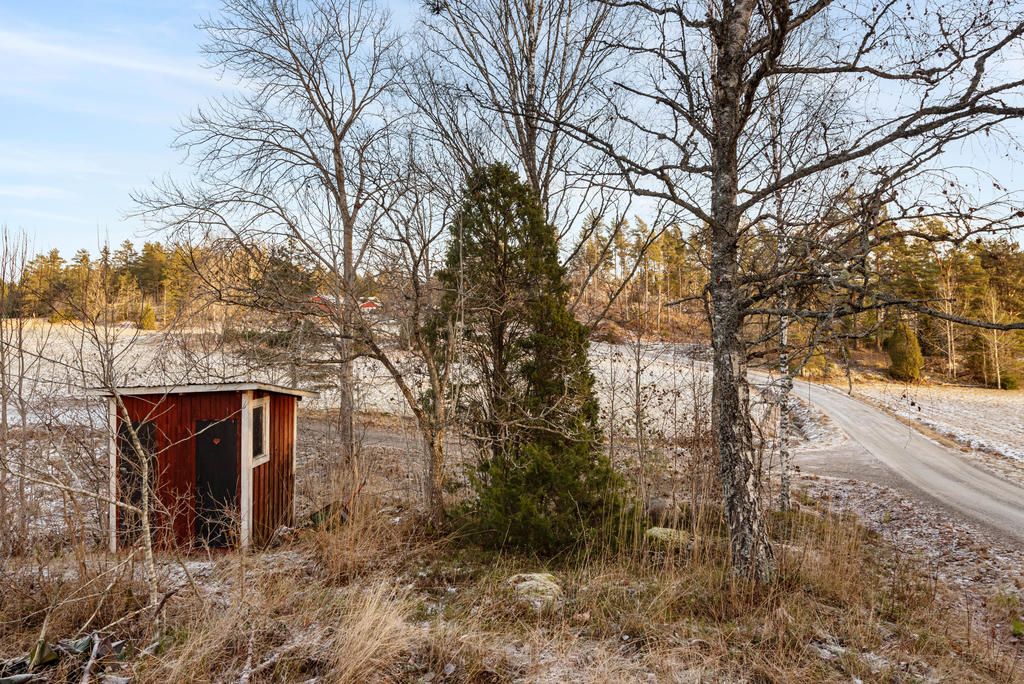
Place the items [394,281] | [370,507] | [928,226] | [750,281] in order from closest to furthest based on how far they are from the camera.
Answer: [928,226]
[750,281]
[370,507]
[394,281]

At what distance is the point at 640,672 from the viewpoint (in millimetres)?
3695

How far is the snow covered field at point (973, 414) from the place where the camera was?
51.0 feet

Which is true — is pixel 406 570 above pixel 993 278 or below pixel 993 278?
below

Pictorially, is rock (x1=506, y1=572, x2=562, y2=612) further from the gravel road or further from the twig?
the gravel road

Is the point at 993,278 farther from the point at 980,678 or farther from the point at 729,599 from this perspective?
the point at 729,599

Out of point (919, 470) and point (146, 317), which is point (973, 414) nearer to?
point (919, 470)

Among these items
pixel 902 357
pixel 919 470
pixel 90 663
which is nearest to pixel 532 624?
pixel 90 663

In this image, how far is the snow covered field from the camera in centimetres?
1555

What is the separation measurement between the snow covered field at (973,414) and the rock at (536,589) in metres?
11.0

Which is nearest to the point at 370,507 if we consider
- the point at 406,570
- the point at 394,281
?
the point at 406,570

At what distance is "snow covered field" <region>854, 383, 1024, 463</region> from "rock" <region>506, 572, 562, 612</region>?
36.0ft

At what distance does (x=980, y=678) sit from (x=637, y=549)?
302cm

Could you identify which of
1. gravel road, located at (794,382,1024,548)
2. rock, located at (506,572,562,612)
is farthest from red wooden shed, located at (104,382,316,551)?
gravel road, located at (794,382,1024,548)

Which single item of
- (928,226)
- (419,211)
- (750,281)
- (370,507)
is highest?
(419,211)
